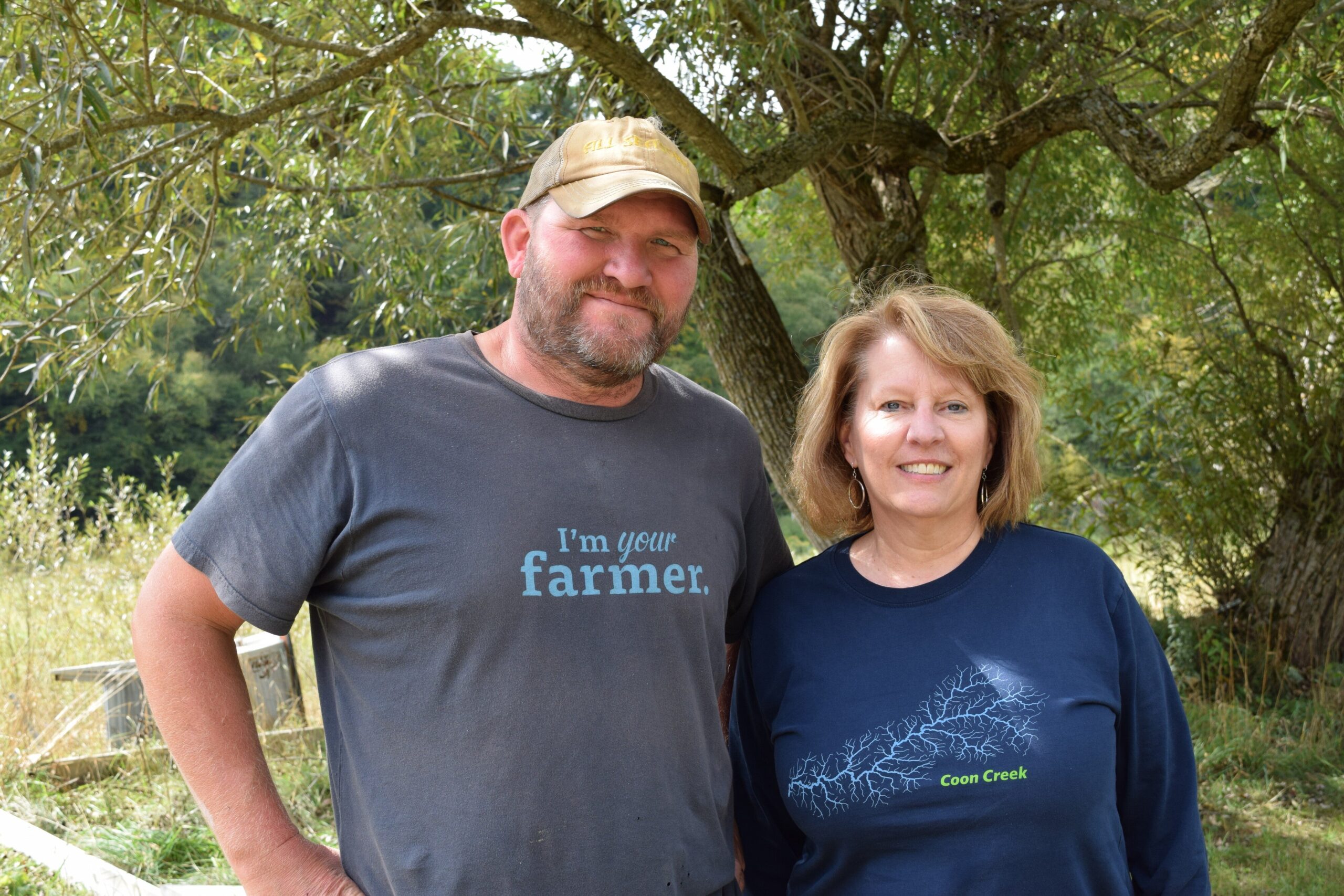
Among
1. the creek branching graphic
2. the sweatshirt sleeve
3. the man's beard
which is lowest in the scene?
the sweatshirt sleeve

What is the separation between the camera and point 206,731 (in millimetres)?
1746

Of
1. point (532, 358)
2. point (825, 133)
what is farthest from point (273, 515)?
point (825, 133)

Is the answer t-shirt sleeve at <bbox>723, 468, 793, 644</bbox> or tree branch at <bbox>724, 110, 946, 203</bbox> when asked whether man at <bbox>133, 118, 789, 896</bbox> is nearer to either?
t-shirt sleeve at <bbox>723, 468, 793, 644</bbox>

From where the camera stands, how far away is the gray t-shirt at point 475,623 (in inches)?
66.3

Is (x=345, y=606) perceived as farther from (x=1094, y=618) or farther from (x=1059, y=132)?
(x=1059, y=132)

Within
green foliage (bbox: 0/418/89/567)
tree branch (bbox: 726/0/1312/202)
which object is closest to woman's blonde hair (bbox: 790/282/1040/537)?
tree branch (bbox: 726/0/1312/202)

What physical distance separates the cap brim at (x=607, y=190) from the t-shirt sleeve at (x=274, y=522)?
564 mm

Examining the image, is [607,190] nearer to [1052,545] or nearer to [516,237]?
[516,237]

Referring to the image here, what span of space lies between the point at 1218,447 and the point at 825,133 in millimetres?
4081

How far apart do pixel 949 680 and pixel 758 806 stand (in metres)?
0.51

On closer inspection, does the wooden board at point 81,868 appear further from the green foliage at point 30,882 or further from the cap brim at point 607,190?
the cap brim at point 607,190

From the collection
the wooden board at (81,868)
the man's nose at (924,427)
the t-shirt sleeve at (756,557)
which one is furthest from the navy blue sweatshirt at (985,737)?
the wooden board at (81,868)

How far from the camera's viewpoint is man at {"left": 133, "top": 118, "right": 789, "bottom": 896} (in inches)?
66.6

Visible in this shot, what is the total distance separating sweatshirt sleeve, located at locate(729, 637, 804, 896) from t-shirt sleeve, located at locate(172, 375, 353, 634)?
2.99ft
